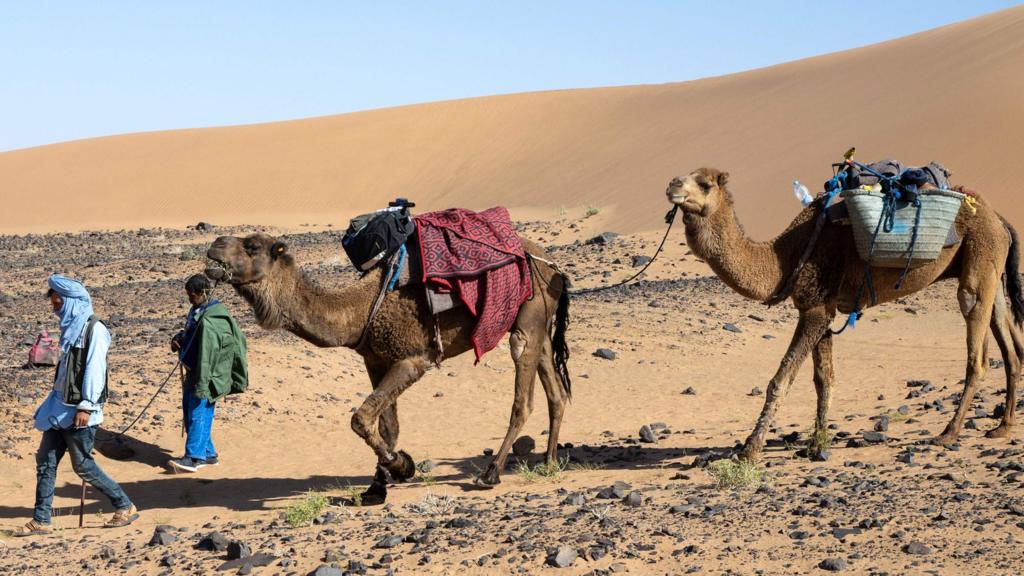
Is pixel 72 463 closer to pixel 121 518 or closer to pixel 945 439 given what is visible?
pixel 121 518

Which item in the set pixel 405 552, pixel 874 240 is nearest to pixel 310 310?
pixel 405 552

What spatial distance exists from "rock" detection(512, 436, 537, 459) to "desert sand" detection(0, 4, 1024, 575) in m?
0.36

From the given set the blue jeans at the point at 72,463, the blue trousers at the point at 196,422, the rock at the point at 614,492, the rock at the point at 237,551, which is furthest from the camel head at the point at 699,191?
the blue trousers at the point at 196,422

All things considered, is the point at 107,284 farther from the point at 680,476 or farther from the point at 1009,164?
the point at 1009,164

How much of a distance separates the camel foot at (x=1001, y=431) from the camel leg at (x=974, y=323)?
0.76 feet

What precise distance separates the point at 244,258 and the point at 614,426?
549 cm

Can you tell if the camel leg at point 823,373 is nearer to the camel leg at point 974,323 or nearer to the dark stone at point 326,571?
the camel leg at point 974,323

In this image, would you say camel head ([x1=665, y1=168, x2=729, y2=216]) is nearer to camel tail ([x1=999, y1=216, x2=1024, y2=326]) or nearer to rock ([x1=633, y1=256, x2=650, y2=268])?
camel tail ([x1=999, y1=216, x2=1024, y2=326])

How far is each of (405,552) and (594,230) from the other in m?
26.1

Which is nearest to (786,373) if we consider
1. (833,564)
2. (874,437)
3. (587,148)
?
(874,437)

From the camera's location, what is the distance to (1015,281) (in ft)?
33.3

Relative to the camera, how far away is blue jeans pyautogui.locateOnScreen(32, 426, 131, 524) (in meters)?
8.23

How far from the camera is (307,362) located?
14578 mm

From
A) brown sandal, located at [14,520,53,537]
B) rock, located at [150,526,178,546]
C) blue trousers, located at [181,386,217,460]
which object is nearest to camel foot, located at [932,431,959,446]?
rock, located at [150,526,178,546]
